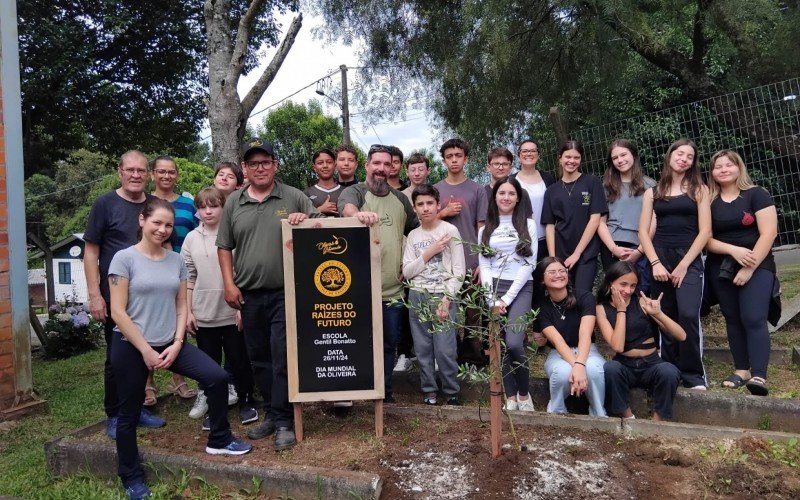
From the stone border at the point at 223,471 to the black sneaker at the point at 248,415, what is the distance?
79 centimetres

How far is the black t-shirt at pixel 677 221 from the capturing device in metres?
4.90

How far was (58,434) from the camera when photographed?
16.7ft

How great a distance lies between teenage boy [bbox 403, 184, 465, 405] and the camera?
4.75 meters

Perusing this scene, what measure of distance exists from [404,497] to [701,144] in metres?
5.58

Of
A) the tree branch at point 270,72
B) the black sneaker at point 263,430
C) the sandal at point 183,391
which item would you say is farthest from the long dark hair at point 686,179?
the tree branch at point 270,72

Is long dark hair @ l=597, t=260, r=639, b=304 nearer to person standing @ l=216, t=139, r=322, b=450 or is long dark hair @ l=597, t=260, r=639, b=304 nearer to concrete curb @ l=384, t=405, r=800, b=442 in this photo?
concrete curb @ l=384, t=405, r=800, b=442

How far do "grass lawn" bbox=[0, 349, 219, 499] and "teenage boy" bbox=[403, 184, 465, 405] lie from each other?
1910mm

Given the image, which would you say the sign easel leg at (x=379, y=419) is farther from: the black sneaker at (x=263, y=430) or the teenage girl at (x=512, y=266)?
the teenage girl at (x=512, y=266)

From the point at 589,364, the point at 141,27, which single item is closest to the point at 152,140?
the point at 141,27

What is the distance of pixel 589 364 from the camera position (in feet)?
14.6

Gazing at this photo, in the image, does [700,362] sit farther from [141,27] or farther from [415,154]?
[141,27]

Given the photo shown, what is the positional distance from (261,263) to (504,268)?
72.3 inches

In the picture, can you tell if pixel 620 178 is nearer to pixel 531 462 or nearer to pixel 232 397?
pixel 531 462

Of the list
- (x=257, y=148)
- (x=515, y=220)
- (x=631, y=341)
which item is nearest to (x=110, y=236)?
(x=257, y=148)
